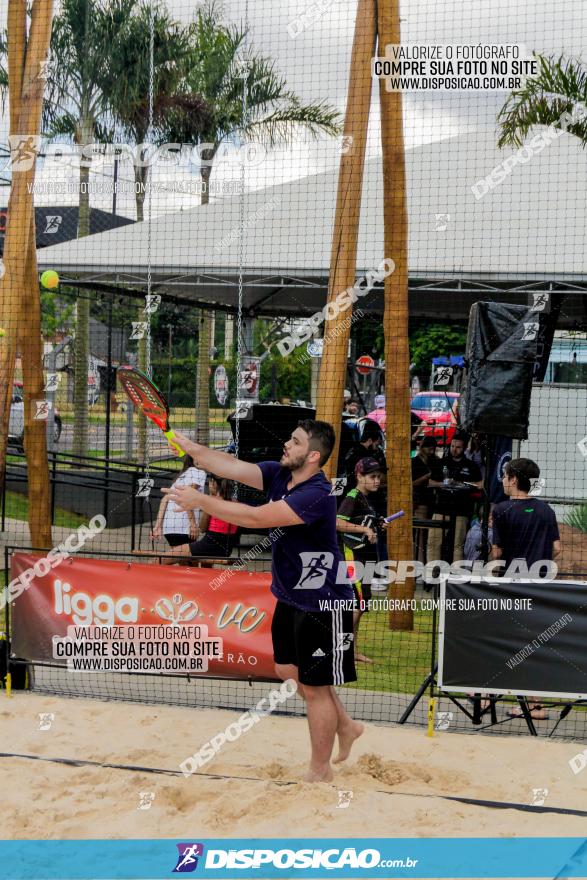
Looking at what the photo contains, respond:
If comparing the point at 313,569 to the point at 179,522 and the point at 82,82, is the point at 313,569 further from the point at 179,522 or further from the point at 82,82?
the point at 82,82

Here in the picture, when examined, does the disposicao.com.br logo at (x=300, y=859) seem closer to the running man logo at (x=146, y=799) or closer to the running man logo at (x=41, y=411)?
the running man logo at (x=146, y=799)

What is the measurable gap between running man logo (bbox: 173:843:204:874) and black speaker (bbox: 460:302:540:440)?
476 centimetres

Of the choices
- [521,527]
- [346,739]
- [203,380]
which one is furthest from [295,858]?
[203,380]

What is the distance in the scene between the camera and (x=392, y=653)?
7.96 m

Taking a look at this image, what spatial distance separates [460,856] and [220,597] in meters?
2.63

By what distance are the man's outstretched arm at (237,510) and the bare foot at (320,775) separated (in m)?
1.30

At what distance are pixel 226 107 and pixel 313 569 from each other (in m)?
17.7

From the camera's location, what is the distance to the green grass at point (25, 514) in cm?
1410

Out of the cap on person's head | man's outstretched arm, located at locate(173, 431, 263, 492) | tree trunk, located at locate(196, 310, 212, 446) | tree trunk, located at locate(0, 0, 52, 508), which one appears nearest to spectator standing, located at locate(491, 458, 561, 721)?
the cap on person's head

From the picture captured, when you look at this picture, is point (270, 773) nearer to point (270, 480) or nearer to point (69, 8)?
point (270, 480)

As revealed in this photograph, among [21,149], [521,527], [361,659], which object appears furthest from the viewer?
[21,149]

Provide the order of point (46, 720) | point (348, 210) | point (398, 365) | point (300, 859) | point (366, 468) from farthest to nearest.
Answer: point (398, 365), point (348, 210), point (366, 468), point (46, 720), point (300, 859)

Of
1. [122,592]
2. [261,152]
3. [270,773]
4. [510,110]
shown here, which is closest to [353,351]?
[261,152]

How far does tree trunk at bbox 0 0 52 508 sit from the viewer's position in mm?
9117
